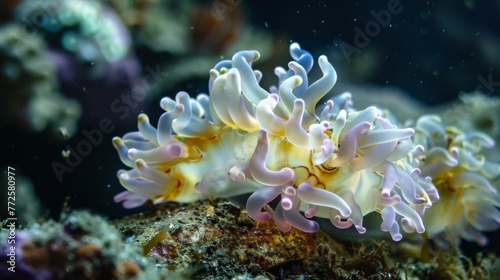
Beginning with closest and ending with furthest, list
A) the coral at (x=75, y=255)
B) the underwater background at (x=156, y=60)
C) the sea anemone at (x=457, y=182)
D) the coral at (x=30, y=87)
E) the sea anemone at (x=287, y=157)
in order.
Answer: the coral at (x=75, y=255) < the sea anemone at (x=287, y=157) < the sea anemone at (x=457, y=182) < the underwater background at (x=156, y=60) < the coral at (x=30, y=87)

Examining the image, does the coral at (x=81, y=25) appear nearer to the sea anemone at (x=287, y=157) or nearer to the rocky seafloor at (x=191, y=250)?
the sea anemone at (x=287, y=157)

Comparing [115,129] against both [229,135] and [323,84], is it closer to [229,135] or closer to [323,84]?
[229,135]

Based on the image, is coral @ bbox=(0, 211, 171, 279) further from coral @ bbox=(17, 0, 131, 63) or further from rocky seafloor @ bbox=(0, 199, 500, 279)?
coral @ bbox=(17, 0, 131, 63)

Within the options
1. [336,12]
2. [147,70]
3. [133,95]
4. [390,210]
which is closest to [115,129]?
[133,95]

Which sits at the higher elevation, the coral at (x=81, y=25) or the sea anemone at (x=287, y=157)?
the coral at (x=81, y=25)

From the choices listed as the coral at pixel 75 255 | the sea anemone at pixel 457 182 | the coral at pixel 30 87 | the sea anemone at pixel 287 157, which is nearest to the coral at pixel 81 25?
the coral at pixel 30 87

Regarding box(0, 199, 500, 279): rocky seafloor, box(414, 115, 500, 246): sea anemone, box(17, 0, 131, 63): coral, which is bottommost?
box(414, 115, 500, 246): sea anemone

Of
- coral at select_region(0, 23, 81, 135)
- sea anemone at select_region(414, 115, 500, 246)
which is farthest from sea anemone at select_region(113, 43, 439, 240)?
coral at select_region(0, 23, 81, 135)
